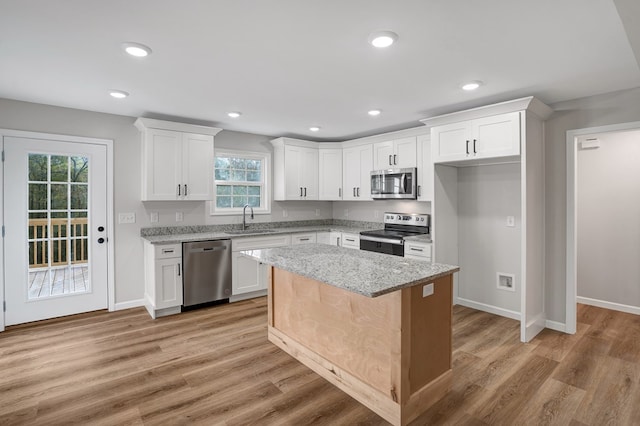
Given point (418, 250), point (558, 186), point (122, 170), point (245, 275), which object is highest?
point (122, 170)

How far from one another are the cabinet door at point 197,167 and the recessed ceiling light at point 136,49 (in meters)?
1.95

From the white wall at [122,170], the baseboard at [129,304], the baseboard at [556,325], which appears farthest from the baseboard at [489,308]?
the baseboard at [129,304]

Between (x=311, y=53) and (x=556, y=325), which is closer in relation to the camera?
(x=311, y=53)

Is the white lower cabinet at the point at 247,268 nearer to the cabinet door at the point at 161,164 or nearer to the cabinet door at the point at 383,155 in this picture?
the cabinet door at the point at 161,164

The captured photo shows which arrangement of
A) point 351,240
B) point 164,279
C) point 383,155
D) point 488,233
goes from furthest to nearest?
point 351,240 → point 383,155 → point 488,233 → point 164,279

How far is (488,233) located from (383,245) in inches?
49.7

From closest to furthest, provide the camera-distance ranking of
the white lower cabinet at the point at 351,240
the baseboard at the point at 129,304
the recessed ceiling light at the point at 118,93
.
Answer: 1. the recessed ceiling light at the point at 118,93
2. the baseboard at the point at 129,304
3. the white lower cabinet at the point at 351,240

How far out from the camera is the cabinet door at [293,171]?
5320 millimetres

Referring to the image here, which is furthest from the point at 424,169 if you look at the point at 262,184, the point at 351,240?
the point at 262,184

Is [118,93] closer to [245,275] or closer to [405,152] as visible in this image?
[245,275]

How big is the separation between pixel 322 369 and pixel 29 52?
3.15m

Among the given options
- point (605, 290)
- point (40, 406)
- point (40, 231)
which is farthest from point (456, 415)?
point (40, 231)

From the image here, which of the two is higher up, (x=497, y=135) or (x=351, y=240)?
(x=497, y=135)

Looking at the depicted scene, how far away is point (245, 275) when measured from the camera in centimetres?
460
